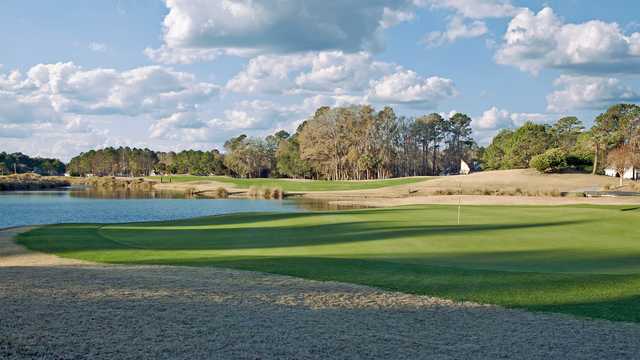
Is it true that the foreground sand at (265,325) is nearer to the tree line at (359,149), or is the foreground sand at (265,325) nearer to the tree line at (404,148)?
the tree line at (404,148)

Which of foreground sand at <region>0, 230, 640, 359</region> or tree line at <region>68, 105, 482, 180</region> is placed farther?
tree line at <region>68, 105, 482, 180</region>

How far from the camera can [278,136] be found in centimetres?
17512

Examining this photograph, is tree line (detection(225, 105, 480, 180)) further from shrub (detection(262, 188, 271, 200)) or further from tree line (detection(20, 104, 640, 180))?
shrub (detection(262, 188, 271, 200))

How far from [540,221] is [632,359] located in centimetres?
2168

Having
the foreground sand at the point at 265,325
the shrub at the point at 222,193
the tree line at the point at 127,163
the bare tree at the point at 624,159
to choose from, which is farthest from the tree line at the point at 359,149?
the foreground sand at the point at 265,325

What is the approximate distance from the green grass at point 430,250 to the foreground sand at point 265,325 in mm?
1506

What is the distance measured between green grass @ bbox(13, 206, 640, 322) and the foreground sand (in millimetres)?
1506

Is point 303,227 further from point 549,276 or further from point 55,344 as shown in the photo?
point 55,344

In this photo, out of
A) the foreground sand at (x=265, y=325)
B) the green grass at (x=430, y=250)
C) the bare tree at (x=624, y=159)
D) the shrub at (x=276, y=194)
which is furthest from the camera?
the shrub at (x=276, y=194)

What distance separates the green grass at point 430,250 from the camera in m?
13.0

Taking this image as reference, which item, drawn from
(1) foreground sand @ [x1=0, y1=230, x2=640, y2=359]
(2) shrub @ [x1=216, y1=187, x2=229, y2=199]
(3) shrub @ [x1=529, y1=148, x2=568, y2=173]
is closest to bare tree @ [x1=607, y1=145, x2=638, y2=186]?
(3) shrub @ [x1=529, y1=148, x2=568, y2=173]

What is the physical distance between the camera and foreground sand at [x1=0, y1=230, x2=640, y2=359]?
8414 millimetres

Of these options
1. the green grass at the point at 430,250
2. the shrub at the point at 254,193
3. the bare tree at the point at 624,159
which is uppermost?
the bare tree at the point at 624,159

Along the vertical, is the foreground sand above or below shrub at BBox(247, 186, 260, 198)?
below
